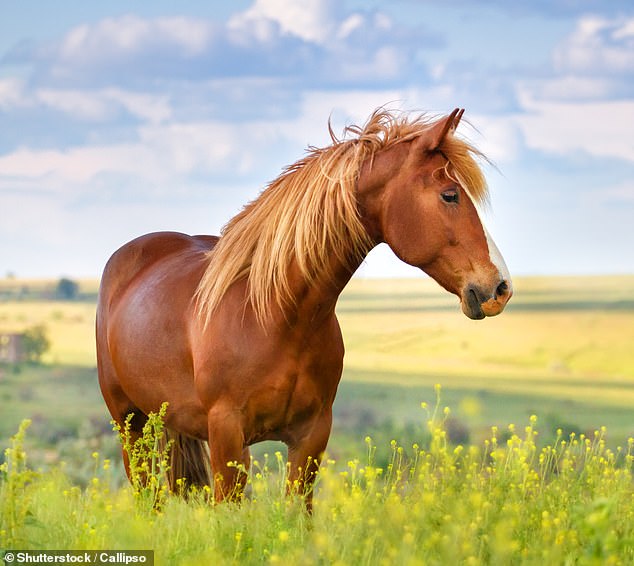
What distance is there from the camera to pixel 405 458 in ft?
21.3

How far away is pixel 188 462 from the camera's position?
7672mm

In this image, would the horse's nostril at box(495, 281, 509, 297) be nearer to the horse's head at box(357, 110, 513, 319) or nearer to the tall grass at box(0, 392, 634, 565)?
the horse's head at box(357, 110, 513, 319)

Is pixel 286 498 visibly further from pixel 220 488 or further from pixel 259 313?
pixel 259 313

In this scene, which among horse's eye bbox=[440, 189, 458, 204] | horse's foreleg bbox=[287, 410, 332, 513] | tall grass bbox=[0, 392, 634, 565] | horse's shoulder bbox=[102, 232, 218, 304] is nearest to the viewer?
tall grass bbox=[0, 392, 634, 565]

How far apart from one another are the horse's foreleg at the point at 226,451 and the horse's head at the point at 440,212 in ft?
4.50

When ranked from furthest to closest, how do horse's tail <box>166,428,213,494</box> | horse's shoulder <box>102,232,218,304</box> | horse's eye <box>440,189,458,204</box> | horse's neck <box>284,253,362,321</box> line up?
horse's shoulder <box>102,232,218,304</box> → horse's tail <box>166,428,213,494</box> → horse's neck <box>284,253,362,321</box> → horse's eye <box>440,189,458,204</box>

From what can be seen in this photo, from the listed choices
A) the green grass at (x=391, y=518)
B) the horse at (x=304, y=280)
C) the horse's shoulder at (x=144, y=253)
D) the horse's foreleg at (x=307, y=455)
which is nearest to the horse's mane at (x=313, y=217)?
the horse at (x=304, y=280)

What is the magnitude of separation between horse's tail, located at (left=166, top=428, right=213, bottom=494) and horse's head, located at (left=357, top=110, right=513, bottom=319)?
102 inches

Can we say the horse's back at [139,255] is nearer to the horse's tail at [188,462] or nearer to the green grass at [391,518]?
the horse's tail at [188,462]

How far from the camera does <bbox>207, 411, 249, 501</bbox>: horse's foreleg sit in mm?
6094

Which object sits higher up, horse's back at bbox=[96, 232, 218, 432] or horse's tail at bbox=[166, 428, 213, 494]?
horse's back at bbox=[96, 232, 218, 432]

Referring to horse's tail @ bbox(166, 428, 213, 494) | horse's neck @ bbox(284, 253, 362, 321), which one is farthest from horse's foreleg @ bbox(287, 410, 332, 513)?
horse's tail @ bbox(166, 428, 213, 494)

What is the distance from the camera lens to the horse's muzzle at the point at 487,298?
5.53 meters

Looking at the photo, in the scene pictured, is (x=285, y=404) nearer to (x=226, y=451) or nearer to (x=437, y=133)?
(x=226, y=451)
